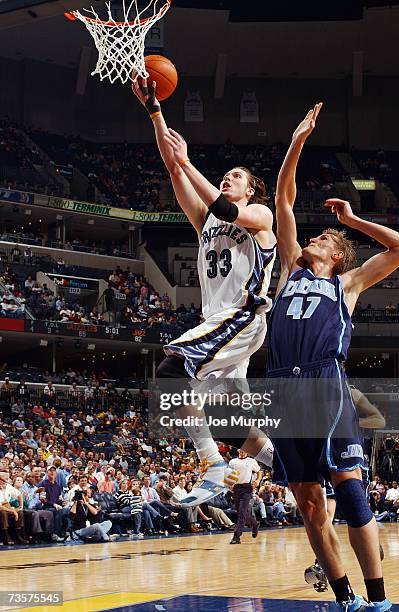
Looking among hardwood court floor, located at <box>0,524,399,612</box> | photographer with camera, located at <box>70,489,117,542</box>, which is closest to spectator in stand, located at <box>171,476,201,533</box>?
hardwood court floor, located at <box>0,524,399,612</box>

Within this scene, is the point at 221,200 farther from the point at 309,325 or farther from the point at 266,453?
the point at 266,453

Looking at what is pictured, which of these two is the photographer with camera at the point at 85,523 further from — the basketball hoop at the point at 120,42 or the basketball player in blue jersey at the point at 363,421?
the basketball hoop at the point at 120,42

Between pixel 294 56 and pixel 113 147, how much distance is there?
9776 mm

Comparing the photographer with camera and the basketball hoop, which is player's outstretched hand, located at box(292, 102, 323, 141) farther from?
the photographer with camera

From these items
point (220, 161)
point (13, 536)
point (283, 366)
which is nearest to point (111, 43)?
point (283, 366)

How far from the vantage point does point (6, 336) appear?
31797 millimetres

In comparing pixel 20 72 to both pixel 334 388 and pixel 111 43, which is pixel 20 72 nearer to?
pixel 111 43

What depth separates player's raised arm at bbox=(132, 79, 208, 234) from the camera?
5273 mm

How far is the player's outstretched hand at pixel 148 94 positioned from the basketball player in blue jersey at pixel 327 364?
0.92 m

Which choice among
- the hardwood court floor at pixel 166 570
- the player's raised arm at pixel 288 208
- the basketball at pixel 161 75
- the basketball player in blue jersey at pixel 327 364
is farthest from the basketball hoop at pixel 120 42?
the hardwood court floor at pixel 166 570

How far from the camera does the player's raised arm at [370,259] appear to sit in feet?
17.0

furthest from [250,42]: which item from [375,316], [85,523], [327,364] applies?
[327,364]

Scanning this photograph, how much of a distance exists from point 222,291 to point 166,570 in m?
6.48

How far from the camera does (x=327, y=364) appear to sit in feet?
16.5
